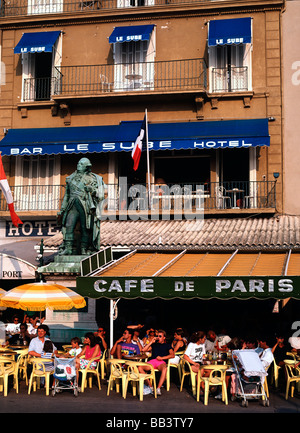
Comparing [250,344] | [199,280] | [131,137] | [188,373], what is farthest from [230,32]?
[188,373]

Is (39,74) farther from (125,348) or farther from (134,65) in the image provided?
(125,348)

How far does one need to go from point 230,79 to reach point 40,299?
10931 millimetres

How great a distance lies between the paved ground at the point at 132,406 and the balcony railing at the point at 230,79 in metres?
11.0

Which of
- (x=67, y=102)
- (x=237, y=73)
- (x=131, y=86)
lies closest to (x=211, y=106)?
(x=237, y=73)

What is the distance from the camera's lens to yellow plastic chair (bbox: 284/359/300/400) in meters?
11.9

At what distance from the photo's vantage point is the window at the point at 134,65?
20.8 m

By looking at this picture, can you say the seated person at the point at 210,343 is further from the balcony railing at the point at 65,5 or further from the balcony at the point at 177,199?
the balcony railing at the point at 65,5

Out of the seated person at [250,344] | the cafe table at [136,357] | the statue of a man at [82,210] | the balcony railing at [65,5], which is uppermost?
the balcony railing at [65,5]

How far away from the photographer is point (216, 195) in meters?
19.8

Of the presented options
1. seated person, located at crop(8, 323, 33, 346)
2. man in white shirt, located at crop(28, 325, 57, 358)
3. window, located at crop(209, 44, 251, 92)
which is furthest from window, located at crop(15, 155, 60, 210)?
man in white shirt, located at crop(28, 325, 57, 358)

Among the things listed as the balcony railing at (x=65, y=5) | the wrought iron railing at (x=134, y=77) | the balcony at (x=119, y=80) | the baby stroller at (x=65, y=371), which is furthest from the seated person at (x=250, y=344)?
the balcony railing at (x=65, y=5)

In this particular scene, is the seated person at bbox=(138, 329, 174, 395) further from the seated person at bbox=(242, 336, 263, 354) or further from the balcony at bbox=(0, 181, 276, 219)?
the balcony at bbox=(0, 181, 276, 219)

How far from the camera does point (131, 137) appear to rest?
19750 millimetres

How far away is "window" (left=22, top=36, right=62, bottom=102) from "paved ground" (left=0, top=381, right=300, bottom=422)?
12.0m
